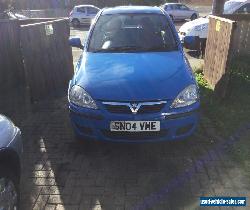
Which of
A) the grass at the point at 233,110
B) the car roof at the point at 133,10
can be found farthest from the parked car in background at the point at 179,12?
the car roof at the point at 133,10

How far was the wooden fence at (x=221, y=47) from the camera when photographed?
21.2ft

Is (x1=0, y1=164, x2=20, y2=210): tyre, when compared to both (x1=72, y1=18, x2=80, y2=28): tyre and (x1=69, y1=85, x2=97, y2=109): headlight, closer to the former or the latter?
(x1=69, y1=85, x2=97, y2=109): headlight

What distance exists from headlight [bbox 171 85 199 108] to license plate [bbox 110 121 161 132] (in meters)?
0.34

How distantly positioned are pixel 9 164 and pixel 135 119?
5.45ft

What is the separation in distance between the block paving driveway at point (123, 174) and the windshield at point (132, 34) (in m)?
1.50

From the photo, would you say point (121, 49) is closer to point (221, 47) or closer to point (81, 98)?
point (81, 98)

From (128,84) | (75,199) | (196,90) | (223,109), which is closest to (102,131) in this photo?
(128,84)

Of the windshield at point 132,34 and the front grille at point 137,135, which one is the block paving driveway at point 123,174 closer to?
the front grille at point 137,135

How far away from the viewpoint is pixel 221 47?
6.93m

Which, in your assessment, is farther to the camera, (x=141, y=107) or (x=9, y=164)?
(x=141, y=107)

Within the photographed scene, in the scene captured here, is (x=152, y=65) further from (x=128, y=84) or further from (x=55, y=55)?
(x=55, y=55)

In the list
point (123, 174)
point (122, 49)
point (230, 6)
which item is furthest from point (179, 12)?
point (123, 174)

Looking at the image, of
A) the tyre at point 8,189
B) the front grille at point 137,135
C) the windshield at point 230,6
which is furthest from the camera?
the windshield at point 230,6

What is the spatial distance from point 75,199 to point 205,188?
59.0 inches
